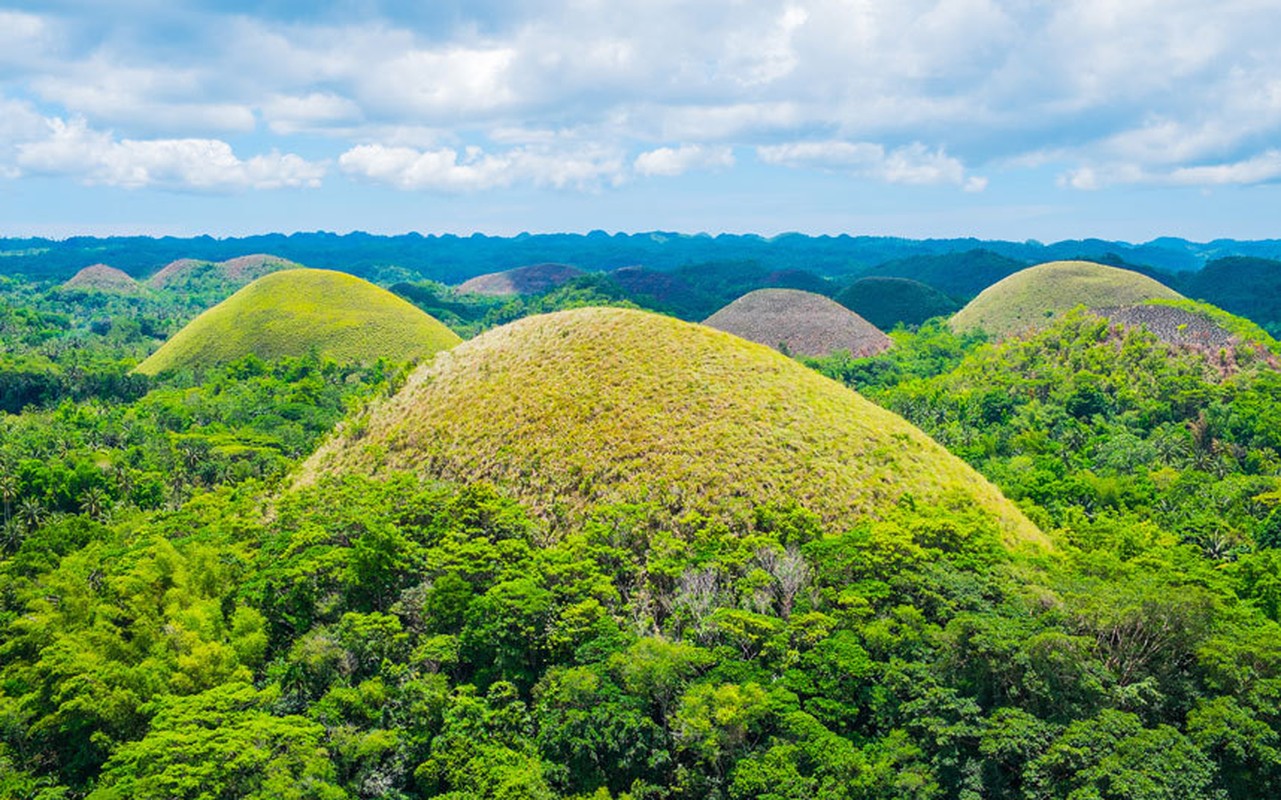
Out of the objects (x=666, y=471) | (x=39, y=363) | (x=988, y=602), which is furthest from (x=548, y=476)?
(x=39, y=363)

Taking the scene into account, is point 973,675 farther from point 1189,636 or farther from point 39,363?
point 39,363

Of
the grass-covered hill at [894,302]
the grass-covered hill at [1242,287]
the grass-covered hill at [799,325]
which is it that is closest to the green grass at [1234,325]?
the grass-covered hill at [799,325]

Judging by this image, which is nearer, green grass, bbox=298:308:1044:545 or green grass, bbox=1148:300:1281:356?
green grass, bbox=298:308:1044:545

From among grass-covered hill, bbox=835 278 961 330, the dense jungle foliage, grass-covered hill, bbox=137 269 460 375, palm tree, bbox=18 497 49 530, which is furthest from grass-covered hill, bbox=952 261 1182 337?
palm tree, bbox=18 497 49 530

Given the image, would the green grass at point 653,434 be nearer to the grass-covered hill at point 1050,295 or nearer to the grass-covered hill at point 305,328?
the grass-covered hill at point 305,328

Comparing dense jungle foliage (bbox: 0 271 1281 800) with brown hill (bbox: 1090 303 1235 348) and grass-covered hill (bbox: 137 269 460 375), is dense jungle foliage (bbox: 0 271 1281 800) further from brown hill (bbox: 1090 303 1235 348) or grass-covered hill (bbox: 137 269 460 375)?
grass-covered hill (bbox: 137 269 460 375)
